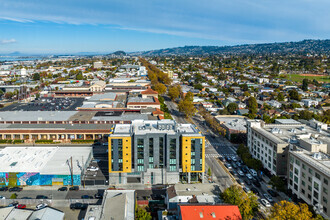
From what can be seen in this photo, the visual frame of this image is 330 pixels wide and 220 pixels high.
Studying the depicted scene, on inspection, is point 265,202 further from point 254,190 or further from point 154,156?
point 154,156

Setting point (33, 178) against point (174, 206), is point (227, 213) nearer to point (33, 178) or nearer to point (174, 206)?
point (174, 206)

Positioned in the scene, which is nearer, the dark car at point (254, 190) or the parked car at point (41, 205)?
the parked car at point (41, 205)

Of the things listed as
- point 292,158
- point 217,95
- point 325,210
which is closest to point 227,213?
point 325,210

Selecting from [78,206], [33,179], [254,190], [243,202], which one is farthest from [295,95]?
[33,179]

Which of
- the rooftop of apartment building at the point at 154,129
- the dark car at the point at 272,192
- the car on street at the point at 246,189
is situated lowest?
the dark car at the point at 272,192

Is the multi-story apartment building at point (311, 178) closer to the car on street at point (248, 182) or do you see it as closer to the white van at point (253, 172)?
the car on street at point (248, 182)

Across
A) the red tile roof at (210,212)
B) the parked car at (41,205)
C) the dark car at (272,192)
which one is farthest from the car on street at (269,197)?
the parked car at (41,205)
